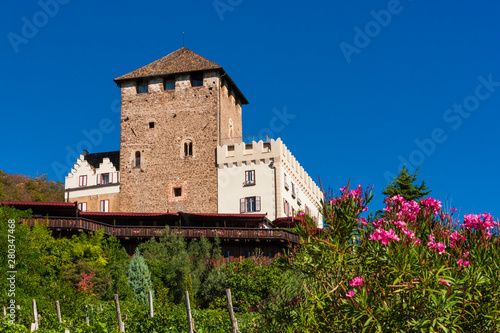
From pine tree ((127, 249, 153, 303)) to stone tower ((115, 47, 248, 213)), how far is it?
39.2 ft

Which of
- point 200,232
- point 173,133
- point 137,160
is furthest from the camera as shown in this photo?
point 137,160

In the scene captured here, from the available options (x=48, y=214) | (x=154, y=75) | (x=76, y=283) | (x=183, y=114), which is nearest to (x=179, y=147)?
(x=183, y=114)

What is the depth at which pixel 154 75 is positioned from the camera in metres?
48.6

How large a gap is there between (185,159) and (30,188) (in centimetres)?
2870

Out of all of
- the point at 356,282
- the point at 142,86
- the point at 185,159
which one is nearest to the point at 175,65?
the point at 142,86

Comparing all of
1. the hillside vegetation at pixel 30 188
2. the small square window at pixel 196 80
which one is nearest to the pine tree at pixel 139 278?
the small square window at pixel 196 80

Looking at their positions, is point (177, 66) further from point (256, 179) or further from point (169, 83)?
point (256, 179)

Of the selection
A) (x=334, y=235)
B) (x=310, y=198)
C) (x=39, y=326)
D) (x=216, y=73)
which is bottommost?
(x=39, y=326)

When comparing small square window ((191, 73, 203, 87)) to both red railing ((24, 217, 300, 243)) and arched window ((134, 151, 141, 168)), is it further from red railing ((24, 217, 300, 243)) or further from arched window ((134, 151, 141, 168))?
red railing ((24, 217, 300, 243))

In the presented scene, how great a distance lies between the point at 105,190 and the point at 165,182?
16.3 ft

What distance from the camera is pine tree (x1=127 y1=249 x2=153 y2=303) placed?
32375 mm

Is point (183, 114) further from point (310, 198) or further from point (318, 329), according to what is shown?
point (318, 329)

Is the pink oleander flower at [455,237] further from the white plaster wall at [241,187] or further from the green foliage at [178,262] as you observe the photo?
the white plaster wall at [241,187]

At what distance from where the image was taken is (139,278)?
32906 mm
